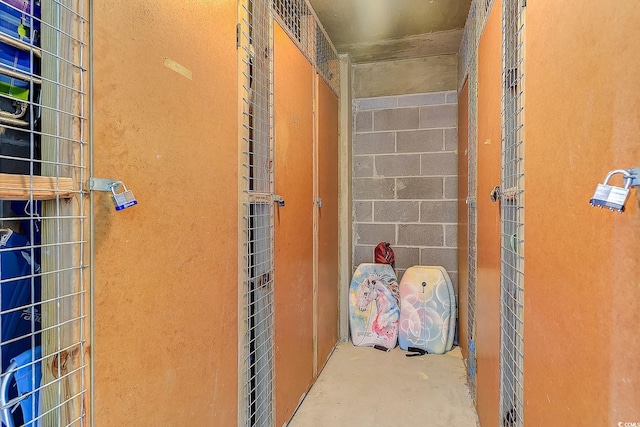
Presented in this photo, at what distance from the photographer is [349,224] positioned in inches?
128

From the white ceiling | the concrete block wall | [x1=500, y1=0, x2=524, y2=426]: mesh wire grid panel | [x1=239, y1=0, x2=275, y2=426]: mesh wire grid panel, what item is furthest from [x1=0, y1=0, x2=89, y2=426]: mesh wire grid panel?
the concrete block wall

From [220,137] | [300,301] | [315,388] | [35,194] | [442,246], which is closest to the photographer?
[35,194]

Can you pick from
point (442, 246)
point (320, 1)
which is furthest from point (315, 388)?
point (320, 1)

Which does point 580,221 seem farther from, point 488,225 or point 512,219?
point 488,225

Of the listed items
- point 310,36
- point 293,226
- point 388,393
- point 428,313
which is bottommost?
point 388,393

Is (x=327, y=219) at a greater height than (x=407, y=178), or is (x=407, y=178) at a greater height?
(x=407, y=178)

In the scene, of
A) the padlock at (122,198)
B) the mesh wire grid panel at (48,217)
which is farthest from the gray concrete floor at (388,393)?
the padlock at (122,198)

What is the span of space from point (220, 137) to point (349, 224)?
212cm

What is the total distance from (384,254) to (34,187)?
2.77 m

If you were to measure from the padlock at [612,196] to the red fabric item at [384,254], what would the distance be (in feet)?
8.44

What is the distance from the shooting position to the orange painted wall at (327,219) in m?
2.51

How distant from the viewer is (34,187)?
66cm

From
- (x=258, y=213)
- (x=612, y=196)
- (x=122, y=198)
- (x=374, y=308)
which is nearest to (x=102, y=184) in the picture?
(x=122, y=198)

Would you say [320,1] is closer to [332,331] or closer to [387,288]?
[387,288]
